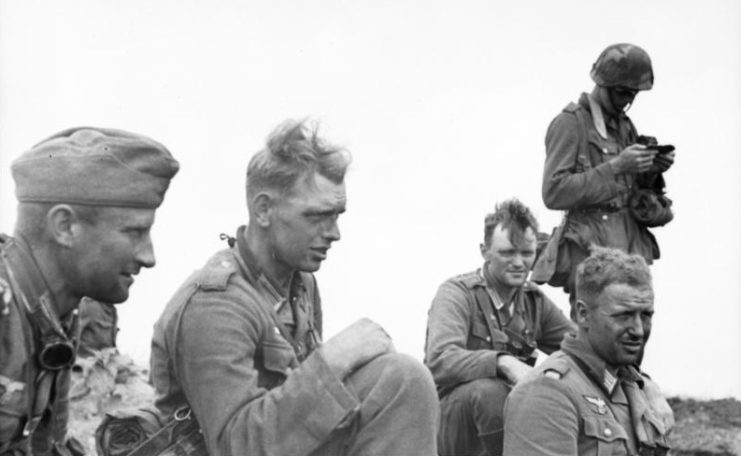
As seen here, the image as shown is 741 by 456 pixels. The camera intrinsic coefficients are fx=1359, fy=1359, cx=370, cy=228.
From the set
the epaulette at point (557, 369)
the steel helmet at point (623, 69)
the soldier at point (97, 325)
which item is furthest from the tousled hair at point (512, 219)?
the soldier at point (97, 325)

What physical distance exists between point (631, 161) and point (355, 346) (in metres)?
4.30

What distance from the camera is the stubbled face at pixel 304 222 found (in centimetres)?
491

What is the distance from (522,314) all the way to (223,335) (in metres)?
3.78

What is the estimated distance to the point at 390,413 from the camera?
435 centimetres

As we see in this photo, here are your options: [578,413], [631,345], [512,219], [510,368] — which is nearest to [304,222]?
[578,413]

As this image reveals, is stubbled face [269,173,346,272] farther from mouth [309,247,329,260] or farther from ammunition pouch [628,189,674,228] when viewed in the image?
ammunition pouch [628,189,674,228]

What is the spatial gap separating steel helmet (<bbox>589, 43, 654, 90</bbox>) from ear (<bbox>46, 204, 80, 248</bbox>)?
5.17 metres

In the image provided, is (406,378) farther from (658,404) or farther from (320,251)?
(658,404)

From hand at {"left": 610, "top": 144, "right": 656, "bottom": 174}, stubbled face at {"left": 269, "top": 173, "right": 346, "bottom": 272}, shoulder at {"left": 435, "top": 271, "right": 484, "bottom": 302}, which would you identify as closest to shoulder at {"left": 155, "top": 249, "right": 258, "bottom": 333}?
stubbled face at {"left": 269, "top": 173, "right": 346, "bottom": 272}

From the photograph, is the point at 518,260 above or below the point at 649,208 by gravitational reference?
below

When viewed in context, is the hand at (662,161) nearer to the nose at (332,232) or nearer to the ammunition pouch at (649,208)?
the ammunition pouch at (649,208)

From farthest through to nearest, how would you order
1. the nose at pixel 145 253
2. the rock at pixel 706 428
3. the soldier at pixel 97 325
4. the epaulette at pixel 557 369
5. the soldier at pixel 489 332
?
the rock at pixel 706 428 < the soldier at pixel 97 325 < the soldier at pixel 489 332 < the epaulette at pixel 557 369 < the nose at pixel 145 253

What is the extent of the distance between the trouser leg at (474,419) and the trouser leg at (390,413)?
2759 mm

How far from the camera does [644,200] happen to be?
8.66m
